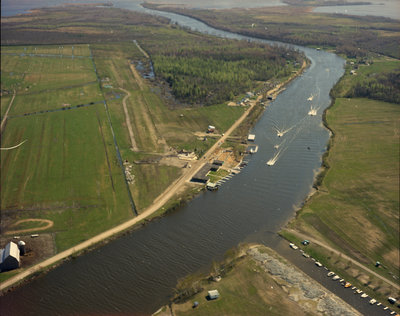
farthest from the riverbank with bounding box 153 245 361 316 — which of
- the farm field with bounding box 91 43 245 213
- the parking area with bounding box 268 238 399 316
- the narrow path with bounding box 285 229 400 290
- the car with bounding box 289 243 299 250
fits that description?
the farm field with bounding box 91 43 245 213

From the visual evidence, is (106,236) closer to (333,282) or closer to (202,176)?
(202,176)

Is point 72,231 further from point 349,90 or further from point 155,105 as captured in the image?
point 349,90

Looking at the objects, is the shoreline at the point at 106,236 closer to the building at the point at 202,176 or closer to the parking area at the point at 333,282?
the building at the point at 202,176


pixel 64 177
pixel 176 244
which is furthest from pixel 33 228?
pixel 176 244

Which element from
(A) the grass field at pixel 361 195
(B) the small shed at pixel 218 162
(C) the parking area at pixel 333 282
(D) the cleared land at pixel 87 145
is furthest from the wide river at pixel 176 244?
(B) the small shed at pixel 218 162

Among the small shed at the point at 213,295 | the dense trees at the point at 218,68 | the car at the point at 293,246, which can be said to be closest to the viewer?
the small shed at the point at 213,295
